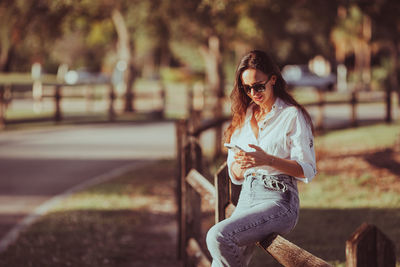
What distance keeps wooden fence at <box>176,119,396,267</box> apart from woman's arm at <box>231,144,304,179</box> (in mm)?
334

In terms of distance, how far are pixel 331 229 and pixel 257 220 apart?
3.97 m

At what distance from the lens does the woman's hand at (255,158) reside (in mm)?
2934

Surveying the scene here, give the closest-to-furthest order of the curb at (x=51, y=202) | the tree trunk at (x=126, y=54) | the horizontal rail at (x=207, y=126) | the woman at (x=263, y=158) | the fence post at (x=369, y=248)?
1. the fence post at (x=369, y=248)
2. the woman at (x=263, y=158)
3. the curb at (x=51, y=202)
4. the horizontal rail at (x=207, y=126)
5. the tree trunk at (x=126, y=54)

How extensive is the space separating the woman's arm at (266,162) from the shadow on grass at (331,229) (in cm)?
287

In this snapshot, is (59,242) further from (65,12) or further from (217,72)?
(217,72)

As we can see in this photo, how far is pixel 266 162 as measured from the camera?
295cm

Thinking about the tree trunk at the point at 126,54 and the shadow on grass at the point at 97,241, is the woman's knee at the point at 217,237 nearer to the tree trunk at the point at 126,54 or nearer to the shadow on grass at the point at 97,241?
the shadow on grass at the point at 97,241

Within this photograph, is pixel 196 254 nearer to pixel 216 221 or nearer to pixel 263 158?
pixel 216 221

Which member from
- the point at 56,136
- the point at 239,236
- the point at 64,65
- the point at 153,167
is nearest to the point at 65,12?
the point at 56,136

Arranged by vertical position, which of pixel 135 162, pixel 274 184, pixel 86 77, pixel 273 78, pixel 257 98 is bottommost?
pixel 86 77

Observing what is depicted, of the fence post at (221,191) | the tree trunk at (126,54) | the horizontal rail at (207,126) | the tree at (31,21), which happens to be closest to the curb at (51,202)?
the horizontal rail at (207,126)

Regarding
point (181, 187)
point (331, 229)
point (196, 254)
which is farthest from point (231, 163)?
point (331, 229)

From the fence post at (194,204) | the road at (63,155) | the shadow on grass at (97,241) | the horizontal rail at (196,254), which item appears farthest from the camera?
the road at (63,155)

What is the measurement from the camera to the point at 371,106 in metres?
30.4
